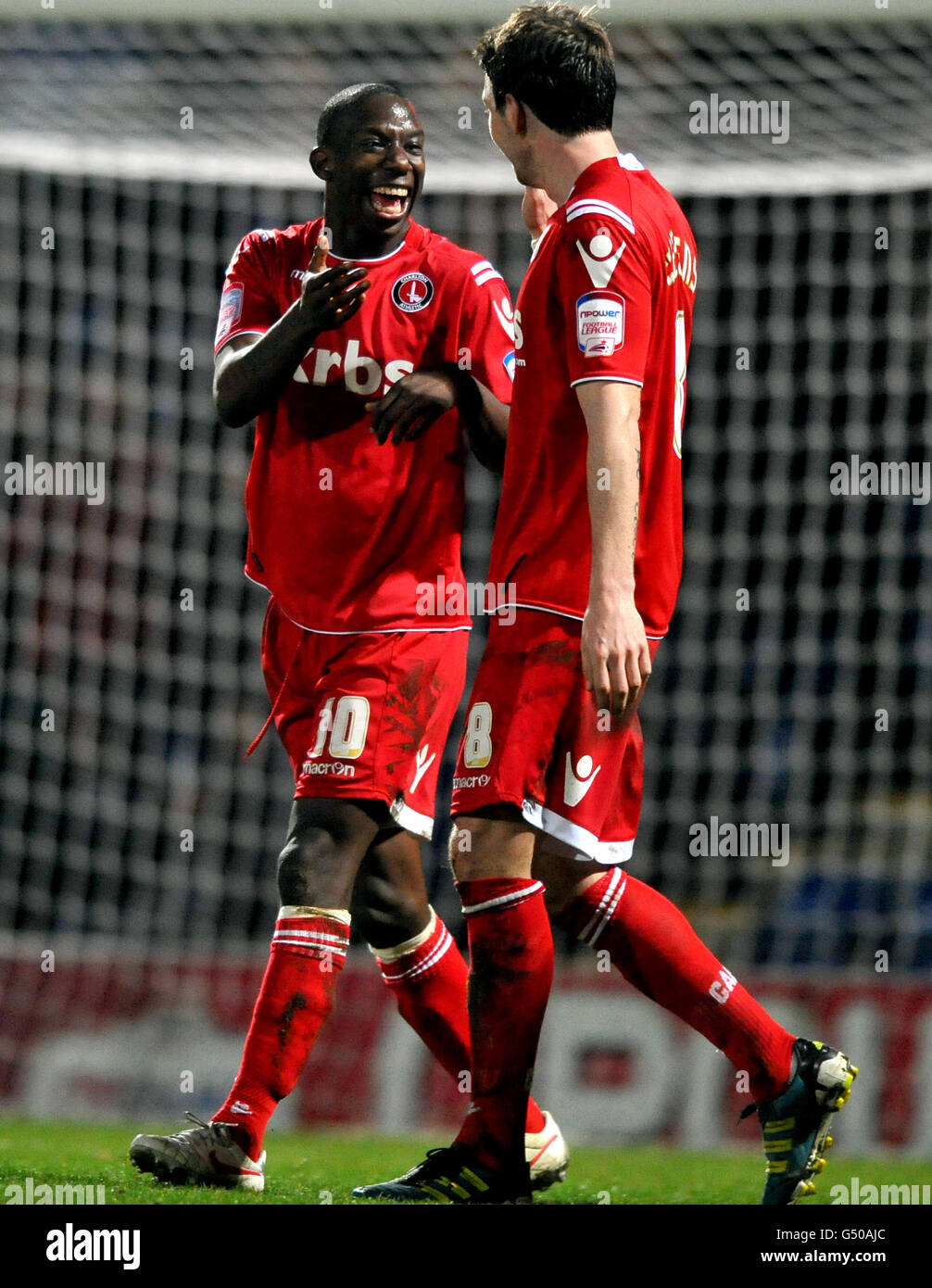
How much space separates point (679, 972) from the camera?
305cm

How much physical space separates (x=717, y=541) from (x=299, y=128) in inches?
164

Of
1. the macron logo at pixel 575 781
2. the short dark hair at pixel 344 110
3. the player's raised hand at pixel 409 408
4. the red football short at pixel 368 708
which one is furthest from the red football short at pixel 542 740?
the short dark hair at pixel 344 110

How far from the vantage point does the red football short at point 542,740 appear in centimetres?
290

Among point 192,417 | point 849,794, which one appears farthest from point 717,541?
point 192,417

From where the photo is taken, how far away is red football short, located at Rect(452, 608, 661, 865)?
9.52 feet

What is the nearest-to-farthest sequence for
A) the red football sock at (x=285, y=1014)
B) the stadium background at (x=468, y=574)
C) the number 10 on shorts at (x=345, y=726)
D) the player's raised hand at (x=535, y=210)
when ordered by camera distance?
1. the red football sock at (x=285, y=1014)
2. the number 10 on shorts at (x=345, y=726)
3. the player's raised hand at (x=535, y=210)
4. the stadium background at (x=468, y=574)

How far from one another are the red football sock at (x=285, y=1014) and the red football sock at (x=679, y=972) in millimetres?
499

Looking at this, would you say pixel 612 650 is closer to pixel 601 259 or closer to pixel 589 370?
pixel 589 370

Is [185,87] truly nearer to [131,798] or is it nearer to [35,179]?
[35,179]

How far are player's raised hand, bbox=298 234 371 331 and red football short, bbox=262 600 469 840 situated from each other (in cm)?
67

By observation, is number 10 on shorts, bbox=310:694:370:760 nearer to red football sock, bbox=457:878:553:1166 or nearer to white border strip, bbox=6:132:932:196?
red football sock, bbox=457:878:553:1166

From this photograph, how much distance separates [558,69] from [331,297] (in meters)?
0.62

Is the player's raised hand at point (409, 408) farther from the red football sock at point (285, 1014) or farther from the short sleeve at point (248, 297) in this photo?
the red football sock at point (285, 1014)

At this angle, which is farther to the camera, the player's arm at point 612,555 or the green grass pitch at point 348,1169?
the green grass pitch at point 348,1169
